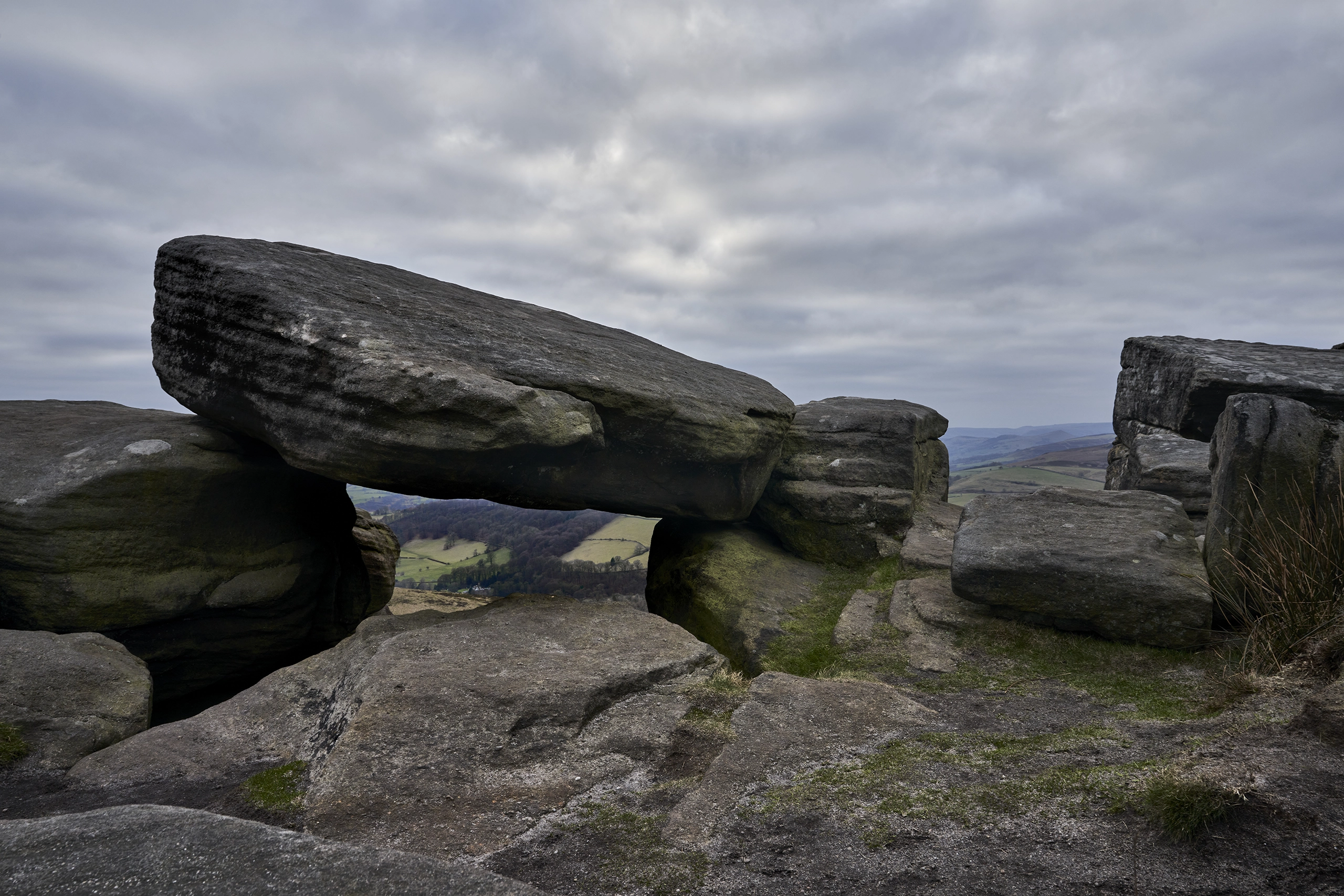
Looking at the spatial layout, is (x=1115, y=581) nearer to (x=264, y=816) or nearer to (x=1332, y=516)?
(x=1332, y=516)

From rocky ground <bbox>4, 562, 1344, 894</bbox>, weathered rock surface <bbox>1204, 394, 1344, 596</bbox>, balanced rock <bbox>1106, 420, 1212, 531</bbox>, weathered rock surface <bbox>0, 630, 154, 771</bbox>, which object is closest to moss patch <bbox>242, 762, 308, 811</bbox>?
rocky ground <bbox>4, 562, 1344, 894</bbox>

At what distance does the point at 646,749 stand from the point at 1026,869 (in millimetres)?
2413

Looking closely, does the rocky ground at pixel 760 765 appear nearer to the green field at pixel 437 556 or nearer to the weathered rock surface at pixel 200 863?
the weathered rock surface at pixel 200 863

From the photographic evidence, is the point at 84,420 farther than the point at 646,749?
Yes

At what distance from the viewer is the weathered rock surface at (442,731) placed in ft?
14.3

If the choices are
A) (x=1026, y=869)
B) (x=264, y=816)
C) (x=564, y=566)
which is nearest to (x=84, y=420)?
(x=264, y=816)

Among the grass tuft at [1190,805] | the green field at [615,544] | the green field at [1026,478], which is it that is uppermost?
the green field at [1026,478]

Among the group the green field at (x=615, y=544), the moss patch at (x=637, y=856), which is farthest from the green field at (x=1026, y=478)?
the green field at (x=615, y=544)

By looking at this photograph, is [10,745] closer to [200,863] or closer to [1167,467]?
[200,863]

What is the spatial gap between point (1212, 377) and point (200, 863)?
900 centimetres

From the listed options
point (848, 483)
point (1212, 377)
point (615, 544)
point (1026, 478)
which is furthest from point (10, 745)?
point (615, 544)

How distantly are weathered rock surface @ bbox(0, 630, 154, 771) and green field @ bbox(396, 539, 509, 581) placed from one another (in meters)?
29.6

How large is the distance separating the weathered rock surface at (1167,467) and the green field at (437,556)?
30430 millimetres

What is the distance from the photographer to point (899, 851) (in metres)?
3.59
